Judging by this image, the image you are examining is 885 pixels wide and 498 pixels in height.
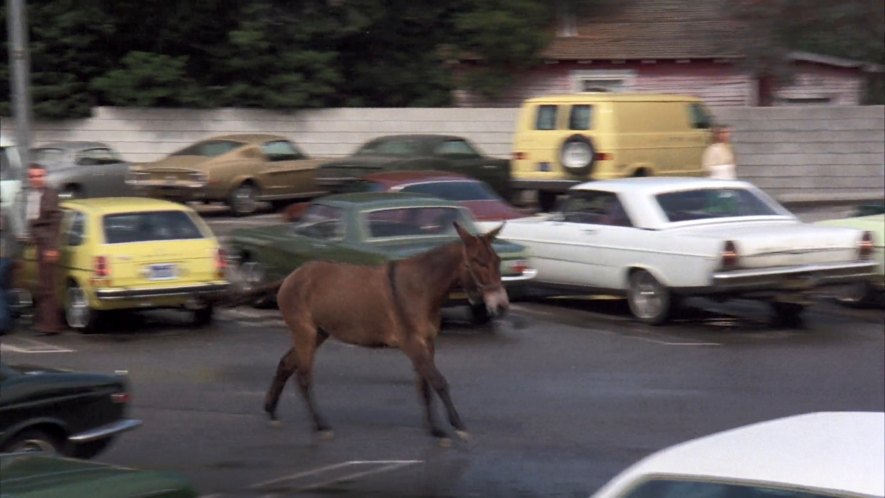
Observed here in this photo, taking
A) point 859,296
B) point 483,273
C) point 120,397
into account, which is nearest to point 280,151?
point 859,296

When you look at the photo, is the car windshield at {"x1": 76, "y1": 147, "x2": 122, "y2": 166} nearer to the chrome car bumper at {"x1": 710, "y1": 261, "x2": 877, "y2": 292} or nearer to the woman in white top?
the woman in white top

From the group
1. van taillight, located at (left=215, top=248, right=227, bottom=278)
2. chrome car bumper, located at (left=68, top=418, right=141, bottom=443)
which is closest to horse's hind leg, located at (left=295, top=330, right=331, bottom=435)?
chrome car bumper, located at (left=68, top=418, right=141, bottom=443)

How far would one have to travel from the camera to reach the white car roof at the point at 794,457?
414 centimetres

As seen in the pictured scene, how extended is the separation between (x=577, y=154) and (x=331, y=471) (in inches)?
566

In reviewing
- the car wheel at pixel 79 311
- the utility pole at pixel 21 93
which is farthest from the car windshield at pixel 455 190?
the car wheel at pixel 79 311

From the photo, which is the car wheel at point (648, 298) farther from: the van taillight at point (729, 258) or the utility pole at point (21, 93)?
the utility pole at point (21, 93)

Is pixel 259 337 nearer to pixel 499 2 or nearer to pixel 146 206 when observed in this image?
pixel 146 206

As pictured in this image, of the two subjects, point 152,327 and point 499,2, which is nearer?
point 499,2

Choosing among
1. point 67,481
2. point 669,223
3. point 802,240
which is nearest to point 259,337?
point 669,223

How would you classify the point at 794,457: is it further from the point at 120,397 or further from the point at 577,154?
the point at 577,154

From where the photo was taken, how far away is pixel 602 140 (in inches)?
920

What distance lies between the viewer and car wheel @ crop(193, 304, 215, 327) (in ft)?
53.1

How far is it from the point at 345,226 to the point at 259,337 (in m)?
1.53

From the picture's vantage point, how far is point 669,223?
51.1 feet
